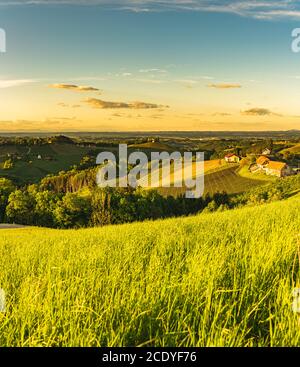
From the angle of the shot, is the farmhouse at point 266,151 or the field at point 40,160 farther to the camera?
the field at point 40,160

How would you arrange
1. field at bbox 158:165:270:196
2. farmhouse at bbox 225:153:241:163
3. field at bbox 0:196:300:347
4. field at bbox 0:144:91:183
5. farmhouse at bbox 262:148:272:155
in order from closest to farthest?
field at bbox 0:196:300:347, farmhouse at bbox 262:148:272:155, field at bbox 158:165:270:196, farmhouse at bbox 225:153:241:163, field at bbox 0:144:91:183

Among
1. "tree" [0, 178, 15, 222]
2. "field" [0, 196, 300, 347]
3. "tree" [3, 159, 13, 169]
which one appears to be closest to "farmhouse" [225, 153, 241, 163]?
"tree" [0, 178, 15, 222]

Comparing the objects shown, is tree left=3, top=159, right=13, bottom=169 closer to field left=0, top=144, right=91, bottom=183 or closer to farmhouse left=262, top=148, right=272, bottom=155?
field left=0, top=144, right=91, bottom=183

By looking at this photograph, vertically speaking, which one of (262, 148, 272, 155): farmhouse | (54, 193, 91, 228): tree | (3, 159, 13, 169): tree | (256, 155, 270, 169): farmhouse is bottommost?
(54, 193, 91, 228): tree

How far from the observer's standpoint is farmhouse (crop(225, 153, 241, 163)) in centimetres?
8511

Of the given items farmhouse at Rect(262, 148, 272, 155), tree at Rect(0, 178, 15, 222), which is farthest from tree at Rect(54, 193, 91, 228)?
farmhouse at Rect(262, 148, 272, 155)

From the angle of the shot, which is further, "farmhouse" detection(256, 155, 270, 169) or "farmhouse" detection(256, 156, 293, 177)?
"farmhouse" detection(256, 155, 270, 169)

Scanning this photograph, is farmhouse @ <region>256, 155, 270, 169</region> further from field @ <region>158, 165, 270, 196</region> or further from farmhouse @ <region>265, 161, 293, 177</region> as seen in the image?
field @ <region>158, 165, 270, 196</region>

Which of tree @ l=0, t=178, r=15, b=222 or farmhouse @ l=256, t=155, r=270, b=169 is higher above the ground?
farmhouse @ l=256, t=155, r=270, b=169

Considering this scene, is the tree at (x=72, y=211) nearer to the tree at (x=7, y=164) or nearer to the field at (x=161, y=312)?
the tree at (x=7, y=164)

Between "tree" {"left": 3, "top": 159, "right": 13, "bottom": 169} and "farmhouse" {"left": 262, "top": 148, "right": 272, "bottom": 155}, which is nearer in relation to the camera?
"farmhouse" {"left": 262, "top": 148, "right": 272, "bottom": 155}

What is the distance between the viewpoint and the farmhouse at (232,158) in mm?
85106

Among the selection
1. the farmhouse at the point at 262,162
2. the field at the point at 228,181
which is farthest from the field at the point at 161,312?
the farmhouse at the point at 262,162

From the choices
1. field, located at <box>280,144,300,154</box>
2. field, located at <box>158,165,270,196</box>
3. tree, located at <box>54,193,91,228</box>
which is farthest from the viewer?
field, located at <box>280,144,300,154</box>
